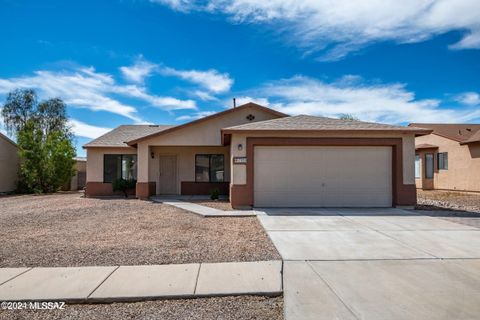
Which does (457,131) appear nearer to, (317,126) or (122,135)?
(317,126)

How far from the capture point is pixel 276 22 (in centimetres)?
1238

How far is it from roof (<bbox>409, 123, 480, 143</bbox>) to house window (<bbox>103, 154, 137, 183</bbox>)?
68.0 ft

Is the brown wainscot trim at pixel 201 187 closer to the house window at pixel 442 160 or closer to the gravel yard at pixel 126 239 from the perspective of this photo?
the gravel yard at pixel 126 239

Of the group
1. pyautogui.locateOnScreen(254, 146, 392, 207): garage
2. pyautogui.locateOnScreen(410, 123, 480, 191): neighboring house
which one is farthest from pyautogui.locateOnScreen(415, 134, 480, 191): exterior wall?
pyautogui.locateOnScreen(254, 146, 392, 207): garage

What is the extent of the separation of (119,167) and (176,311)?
665 inches

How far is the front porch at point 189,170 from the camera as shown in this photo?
19203 millimetres

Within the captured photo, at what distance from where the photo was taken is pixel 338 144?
13.1 meters

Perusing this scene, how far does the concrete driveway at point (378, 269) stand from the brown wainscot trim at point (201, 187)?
9.63 m

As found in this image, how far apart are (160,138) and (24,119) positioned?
1029 inches

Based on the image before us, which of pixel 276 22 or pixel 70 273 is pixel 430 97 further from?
pixel 70 273

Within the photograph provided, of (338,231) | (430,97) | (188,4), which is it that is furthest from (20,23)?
(430,97)

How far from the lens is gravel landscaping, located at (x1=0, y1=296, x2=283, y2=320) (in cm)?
388

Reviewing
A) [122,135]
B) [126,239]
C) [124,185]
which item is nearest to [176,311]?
[126,239]

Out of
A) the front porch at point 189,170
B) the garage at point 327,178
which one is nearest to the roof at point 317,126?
the garage at point 327,178
